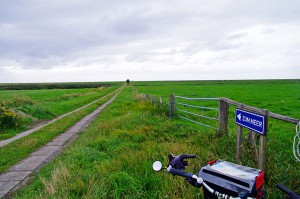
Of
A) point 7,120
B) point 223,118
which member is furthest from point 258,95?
point 7,120

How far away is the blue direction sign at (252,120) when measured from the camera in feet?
11.9

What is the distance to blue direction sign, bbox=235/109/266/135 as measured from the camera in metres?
3.64

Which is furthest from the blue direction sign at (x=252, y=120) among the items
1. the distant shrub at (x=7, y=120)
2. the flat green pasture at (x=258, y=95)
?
the flat green pasture at (x=258, y=95)

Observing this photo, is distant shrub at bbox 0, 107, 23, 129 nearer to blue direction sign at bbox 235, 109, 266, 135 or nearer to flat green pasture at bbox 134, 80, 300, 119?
blue direction sign at bbox 235, 109, 266, 135

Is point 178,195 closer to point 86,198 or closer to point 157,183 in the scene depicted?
point 157,183

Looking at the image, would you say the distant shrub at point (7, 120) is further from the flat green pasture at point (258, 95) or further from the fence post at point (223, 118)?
the flat green pasture at point (258, 95)

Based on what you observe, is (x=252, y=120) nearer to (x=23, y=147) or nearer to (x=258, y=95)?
(x=23, y=147)

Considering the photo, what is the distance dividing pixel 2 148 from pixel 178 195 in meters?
6.68

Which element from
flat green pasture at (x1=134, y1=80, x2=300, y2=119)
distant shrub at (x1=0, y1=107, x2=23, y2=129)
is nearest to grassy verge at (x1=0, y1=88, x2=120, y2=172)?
distant shrub at (x1=0, y1=107, x2=23, y2=129)

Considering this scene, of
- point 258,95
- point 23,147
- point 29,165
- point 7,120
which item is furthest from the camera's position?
point 258,95

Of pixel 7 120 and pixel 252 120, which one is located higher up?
pixel 252 120

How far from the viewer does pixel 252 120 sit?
3.92m

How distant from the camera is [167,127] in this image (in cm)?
852

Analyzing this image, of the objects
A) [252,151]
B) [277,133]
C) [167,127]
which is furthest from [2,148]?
[277,133]
